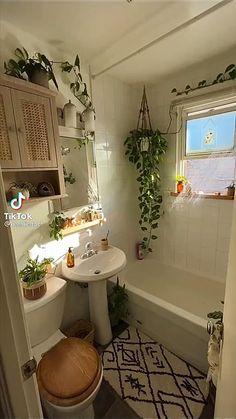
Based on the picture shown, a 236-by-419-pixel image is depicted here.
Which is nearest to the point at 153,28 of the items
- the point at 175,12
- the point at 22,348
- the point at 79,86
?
the point at 175,12

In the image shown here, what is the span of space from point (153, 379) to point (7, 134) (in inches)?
72.8

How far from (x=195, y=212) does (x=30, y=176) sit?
1.58 meters

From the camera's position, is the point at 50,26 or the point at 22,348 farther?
the point at 50,26

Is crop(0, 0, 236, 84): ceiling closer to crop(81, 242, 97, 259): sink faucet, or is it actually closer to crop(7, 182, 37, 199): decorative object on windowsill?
crop(7, 182, 37, 199): decorative object on windowsill

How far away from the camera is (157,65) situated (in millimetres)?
1719

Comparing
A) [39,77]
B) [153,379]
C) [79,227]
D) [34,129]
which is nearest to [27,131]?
[34,129]

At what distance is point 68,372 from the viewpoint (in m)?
1.05

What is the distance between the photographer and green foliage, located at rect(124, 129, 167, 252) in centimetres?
200

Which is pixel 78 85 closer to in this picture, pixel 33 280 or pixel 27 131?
pixel 27 131

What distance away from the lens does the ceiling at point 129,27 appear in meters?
1.09

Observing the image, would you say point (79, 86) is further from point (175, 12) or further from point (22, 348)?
point (22, 348)

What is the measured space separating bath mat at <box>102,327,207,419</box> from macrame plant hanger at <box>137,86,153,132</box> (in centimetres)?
211

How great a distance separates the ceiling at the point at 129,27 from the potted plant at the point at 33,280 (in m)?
1.50

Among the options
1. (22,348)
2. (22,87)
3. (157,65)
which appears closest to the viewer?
(22,348)
